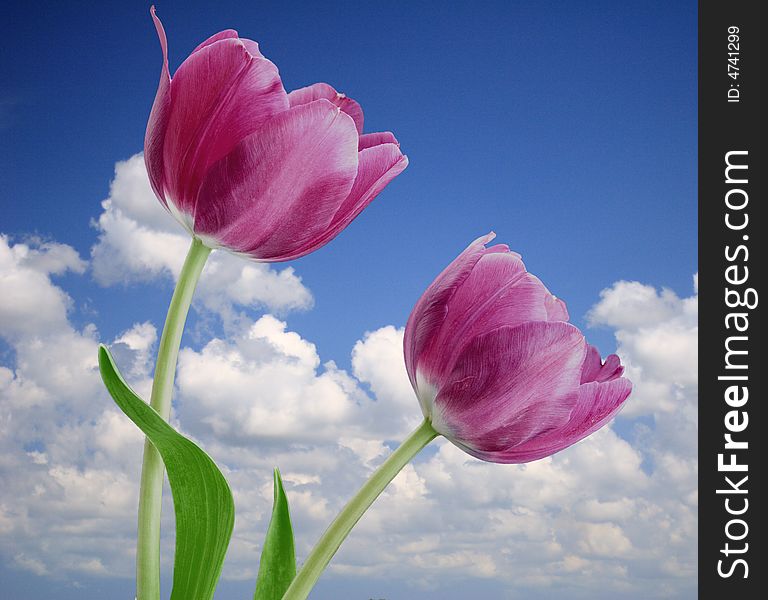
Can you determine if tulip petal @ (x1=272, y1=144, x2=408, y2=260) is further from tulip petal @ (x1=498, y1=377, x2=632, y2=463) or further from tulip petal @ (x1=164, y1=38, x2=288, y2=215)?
tulip petal @ (x1=498, y1=377, x2=632, y2=463)

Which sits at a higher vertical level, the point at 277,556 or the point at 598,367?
the point at 598,367

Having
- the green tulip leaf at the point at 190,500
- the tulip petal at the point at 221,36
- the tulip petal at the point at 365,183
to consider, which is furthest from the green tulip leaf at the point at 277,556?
the tulip petal at the point at 221,36

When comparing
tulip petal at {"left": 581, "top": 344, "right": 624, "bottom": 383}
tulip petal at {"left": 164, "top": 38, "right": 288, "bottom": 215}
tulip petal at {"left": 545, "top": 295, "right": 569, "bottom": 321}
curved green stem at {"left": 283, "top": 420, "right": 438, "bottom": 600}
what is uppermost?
tulip petal at {"left": 164, "top": 38, "right": 288, "bottom": 215}

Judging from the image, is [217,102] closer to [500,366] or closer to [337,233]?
[337,233]
